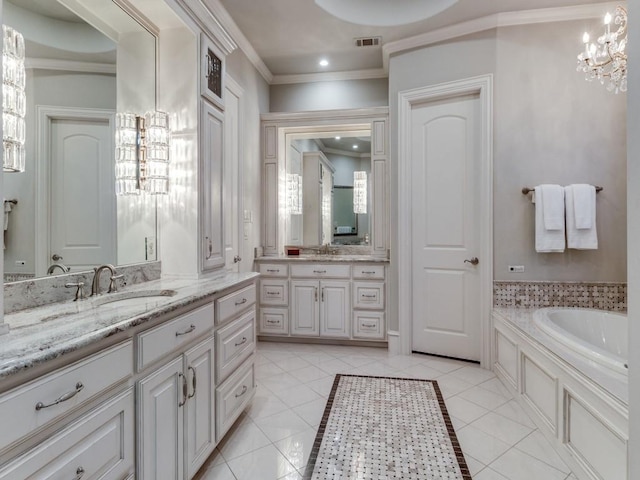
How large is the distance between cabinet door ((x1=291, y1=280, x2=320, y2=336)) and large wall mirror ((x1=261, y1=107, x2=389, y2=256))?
1.86ft

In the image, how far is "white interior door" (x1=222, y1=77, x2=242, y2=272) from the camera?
10.3 ft

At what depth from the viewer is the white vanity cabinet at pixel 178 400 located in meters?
1.25

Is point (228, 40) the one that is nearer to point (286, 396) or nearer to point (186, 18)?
point (186, 18)

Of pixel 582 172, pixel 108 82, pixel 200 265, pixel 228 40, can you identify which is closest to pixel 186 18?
pixel 228 40

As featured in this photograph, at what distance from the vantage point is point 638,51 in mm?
662

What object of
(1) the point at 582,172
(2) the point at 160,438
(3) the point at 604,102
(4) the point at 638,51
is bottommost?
(2) the point at 160,438

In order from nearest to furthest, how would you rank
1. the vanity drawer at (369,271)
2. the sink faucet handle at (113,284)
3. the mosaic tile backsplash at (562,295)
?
the sink faucet handle at (113,284), the mosaic tile backsplash at (562,295), the vanity drawer at (369,271)

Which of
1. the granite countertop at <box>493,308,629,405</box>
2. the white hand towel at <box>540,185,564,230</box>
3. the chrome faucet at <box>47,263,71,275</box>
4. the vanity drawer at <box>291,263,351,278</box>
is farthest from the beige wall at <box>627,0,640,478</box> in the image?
the vanity drawer at <box>291,263,351,278</box>

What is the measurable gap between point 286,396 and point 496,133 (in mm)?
2734

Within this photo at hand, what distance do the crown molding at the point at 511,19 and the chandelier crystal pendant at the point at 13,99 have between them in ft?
9.81

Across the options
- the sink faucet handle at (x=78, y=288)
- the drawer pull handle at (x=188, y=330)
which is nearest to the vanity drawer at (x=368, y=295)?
the drawer pull handle at (x=188, y=330)

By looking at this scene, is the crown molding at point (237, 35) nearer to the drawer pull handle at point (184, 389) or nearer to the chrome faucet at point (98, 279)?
the chrome faucet at point (98, 279)

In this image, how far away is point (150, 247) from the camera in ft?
7.23

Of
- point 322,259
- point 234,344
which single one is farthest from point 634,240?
point 322,259
